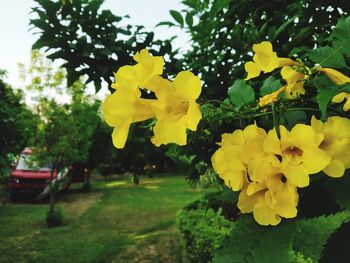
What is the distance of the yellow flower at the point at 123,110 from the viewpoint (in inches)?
26.4

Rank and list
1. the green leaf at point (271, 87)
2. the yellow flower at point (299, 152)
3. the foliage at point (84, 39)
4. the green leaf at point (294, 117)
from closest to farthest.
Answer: the yellow flower at point (299, 152) < the green leaf at point (294, 117) < the green leaf at point (271, 87) < the foliage at point (84, 39)

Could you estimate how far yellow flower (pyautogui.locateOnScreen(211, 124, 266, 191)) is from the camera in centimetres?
63

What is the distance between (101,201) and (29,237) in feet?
20.4

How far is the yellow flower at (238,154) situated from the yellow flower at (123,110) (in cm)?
16

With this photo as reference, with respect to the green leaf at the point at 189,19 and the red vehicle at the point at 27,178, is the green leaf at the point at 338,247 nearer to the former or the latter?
the green leaf at the point at 189,19

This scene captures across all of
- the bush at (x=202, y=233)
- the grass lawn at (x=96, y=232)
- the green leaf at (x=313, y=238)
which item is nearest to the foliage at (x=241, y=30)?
the bush at (x=202, y=233)

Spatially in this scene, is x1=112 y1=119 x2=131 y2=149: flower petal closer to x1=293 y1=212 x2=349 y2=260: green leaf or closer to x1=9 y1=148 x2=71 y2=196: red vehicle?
x1=293 y1=212 x2=349 y2=260: green leaf

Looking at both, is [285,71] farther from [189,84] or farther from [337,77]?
[189,84]

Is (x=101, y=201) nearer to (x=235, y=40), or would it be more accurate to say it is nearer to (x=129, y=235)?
(x=129, y=235)

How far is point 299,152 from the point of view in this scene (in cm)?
61

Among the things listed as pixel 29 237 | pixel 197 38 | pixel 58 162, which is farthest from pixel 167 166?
pixel 197 38

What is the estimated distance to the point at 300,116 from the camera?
0.80 meters

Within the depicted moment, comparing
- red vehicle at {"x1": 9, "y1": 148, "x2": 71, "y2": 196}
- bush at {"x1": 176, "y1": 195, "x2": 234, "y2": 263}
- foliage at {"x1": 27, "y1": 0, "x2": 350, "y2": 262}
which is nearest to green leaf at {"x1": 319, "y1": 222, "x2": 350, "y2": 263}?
foliage at {"x1": 27, "y1": 0, "x2": 350, "y2": 262}

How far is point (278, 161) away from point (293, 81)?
0.30 metres
